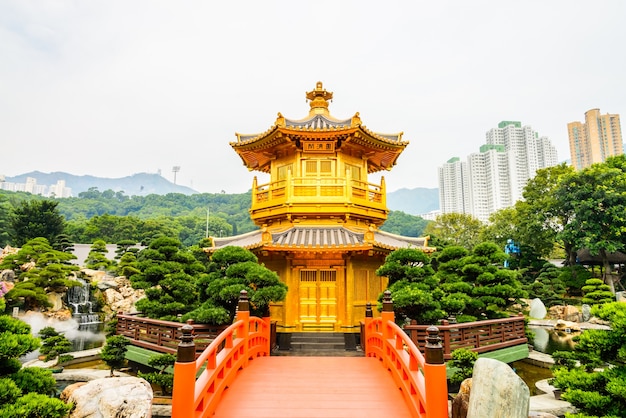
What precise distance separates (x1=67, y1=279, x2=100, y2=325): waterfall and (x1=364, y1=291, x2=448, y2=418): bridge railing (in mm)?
24983

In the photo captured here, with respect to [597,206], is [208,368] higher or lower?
lower

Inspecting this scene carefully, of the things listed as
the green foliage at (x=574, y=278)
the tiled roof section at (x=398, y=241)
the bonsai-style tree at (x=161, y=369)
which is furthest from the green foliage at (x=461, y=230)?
the bonsai-style tree at (x=161, y=369)

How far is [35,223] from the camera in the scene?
116 feet

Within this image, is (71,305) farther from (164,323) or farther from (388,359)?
(388,359)

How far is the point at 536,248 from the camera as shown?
1307 inches

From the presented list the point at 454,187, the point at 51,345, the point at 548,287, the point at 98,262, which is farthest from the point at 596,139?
the point at 51,345

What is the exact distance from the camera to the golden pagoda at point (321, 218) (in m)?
12.0

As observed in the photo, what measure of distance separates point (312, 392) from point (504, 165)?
77750 mm

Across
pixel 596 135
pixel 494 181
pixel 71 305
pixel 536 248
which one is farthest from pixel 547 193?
pixel 596 135

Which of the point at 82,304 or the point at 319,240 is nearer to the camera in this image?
the point at 319,240

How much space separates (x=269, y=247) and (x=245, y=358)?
424 centimetres

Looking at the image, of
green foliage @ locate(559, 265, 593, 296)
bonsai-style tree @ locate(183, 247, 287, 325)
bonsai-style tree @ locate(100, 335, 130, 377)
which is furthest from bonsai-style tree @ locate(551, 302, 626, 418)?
green foliage @ locate(559, 265, 593, 296)

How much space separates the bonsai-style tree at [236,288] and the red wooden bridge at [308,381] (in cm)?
105

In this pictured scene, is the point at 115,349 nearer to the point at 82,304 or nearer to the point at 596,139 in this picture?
the point at 82,304
